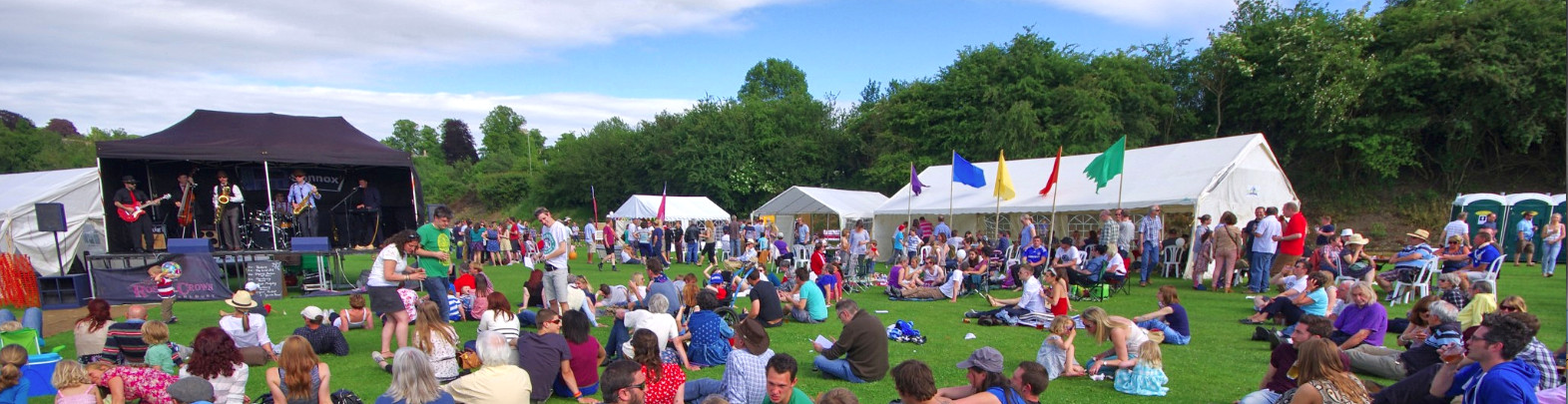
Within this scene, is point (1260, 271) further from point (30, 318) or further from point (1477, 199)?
point (30, 318)

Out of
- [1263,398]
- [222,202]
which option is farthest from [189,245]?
[1263,398]

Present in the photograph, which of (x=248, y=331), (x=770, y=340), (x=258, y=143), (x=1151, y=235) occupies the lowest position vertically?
(x=770, y=340)

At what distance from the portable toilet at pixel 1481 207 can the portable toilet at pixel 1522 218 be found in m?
0.10

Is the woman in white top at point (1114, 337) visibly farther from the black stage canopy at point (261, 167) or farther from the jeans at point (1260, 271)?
the black stage canopy at point (261, 167)

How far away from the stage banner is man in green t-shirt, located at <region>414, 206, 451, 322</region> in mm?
6130

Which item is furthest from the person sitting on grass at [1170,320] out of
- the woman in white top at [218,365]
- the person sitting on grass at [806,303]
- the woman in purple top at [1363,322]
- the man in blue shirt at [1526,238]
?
the man in blue shirt at [1526,238]

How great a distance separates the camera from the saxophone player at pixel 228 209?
43.5 feet

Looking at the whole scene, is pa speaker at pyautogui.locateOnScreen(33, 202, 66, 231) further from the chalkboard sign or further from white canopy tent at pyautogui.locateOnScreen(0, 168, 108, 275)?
white canopy tent at pyautogui.locateOnScreen(0, 168, 108, 275)

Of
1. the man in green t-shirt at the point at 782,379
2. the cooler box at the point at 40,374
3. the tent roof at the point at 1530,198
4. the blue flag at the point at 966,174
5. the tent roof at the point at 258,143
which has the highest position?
the tent roof at the point at 258,143

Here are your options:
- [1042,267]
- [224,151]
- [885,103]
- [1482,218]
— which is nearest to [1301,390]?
[1042,267]

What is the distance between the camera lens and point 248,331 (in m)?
7.13

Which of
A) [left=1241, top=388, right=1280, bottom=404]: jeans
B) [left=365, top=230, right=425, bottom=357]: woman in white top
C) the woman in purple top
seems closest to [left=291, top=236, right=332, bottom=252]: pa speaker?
[left=365, top=230, right=425, bottom=357]: woman in white top

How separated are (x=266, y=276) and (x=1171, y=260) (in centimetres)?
1568

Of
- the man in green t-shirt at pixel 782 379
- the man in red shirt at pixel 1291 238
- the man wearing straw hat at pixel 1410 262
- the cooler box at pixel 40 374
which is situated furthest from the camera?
the man in red shirt at pixel 1291 238
